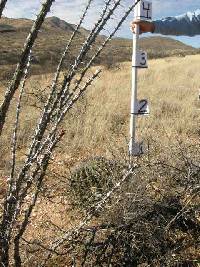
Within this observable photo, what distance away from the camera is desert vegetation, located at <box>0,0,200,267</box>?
2250 millimetres

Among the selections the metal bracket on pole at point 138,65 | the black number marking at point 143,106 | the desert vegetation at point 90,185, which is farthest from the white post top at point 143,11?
the black number marking at point 143,106

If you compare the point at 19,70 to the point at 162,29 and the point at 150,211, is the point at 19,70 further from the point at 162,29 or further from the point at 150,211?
the point at 162,29

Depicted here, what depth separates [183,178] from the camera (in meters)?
4.16

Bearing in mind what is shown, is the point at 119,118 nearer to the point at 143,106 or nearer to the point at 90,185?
the point at 143,106

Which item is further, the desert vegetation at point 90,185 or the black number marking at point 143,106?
the black number marking at point 143,106

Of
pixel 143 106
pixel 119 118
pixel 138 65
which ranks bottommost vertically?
pixel 119 118

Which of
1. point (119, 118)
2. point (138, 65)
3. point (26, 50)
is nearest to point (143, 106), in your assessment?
point (138, 65)

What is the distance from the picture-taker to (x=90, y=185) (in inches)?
185

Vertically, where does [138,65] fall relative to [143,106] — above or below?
above

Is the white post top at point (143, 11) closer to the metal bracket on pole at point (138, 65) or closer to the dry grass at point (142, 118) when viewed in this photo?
the metal bracket on pole at point (138, 65)

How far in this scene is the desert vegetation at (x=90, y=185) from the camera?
2250 millimetres

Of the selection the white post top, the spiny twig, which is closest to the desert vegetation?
the spiny twig

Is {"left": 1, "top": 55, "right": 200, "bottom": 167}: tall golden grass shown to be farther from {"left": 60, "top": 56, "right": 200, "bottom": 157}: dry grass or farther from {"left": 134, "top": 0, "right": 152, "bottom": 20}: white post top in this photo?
{"left": 134, "top": 0, "right": 152, "bottom": 20}: white post top

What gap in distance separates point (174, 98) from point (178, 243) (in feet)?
27.0
